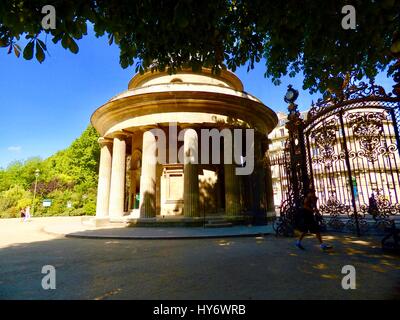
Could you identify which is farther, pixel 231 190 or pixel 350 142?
pixel 231 190

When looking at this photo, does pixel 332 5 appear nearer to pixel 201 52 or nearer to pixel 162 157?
pixel 201 52

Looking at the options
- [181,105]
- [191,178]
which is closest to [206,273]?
[191,178]

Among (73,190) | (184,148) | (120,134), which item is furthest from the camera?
(73,190)

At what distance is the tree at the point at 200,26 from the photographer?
10.5 feet

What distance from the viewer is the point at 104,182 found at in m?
16.8

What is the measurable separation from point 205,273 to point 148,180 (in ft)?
32.2

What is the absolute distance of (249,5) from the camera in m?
4.60

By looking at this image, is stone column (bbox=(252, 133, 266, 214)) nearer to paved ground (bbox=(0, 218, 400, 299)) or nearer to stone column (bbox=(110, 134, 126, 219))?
paved ground (bbox=(0, 218, 400, 299))

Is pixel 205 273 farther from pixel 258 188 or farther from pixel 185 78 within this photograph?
pixel 185 78

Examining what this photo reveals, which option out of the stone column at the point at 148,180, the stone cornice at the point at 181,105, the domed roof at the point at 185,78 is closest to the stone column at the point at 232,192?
the stone cornice at the point at 181,105

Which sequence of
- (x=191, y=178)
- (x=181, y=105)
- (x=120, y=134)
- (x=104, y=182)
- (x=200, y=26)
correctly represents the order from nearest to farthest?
(x=200, y=26) → (x=191, y=178) → (x=181, y=105) → (x=120, y=134) → (x=104, y=182)

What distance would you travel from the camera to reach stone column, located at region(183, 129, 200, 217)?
1323cm

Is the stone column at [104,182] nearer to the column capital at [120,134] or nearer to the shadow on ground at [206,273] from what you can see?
the column capital at [120,134]

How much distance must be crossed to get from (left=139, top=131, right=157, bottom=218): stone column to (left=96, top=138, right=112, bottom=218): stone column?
4.10m
